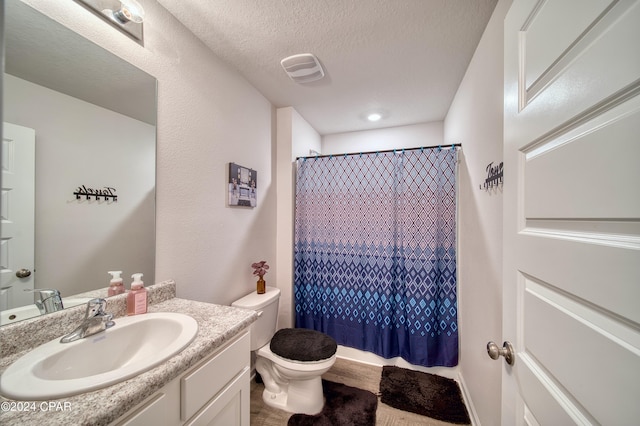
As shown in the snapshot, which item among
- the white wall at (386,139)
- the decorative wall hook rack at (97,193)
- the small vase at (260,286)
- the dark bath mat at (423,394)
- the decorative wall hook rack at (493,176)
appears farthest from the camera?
the white wall at (386,139)

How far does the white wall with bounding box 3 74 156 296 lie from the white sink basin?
227 millimetres

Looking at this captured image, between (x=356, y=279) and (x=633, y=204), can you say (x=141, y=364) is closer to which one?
(x=633, y=204)

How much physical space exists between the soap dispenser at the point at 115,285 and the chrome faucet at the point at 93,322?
3.9 inches

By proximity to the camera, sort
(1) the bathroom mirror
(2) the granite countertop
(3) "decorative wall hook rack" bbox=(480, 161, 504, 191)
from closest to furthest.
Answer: (2) the granite countertop < (1) the bathroom mirror < (3) "decorative wall hook rack" bbox=(480, 161, 504, 191)

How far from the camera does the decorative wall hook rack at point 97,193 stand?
0.90 meters

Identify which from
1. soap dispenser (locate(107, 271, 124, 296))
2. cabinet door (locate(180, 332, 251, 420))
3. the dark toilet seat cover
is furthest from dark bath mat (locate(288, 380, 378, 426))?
soap dispenser (locate(107, 271, 124, 296))

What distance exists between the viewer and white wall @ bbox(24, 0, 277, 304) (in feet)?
3.64

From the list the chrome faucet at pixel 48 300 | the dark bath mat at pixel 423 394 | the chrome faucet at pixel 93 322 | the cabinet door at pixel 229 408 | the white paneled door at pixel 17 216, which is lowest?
the dark bath mat at pixel 423 394

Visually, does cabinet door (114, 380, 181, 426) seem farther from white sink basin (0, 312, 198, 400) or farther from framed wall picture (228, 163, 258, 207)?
framed wall picture (228, 163, 258, 207)

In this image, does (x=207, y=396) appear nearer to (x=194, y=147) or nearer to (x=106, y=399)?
(x=106, y=399)

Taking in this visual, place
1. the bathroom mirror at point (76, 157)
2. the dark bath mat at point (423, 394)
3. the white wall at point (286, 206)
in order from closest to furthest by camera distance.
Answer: the bathroom mirror at point (76, 157) < the dark bath mat at point (423, 394) < the white wall at point (286, 206)

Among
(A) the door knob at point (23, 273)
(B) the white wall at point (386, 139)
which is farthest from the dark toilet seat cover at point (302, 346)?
(B) the white wall at point (386, 139)

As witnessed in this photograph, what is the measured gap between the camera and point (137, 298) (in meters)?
0.99

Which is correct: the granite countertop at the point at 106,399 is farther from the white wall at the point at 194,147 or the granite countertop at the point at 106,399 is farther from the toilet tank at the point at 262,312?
the toilet tank at the point at 262,312
